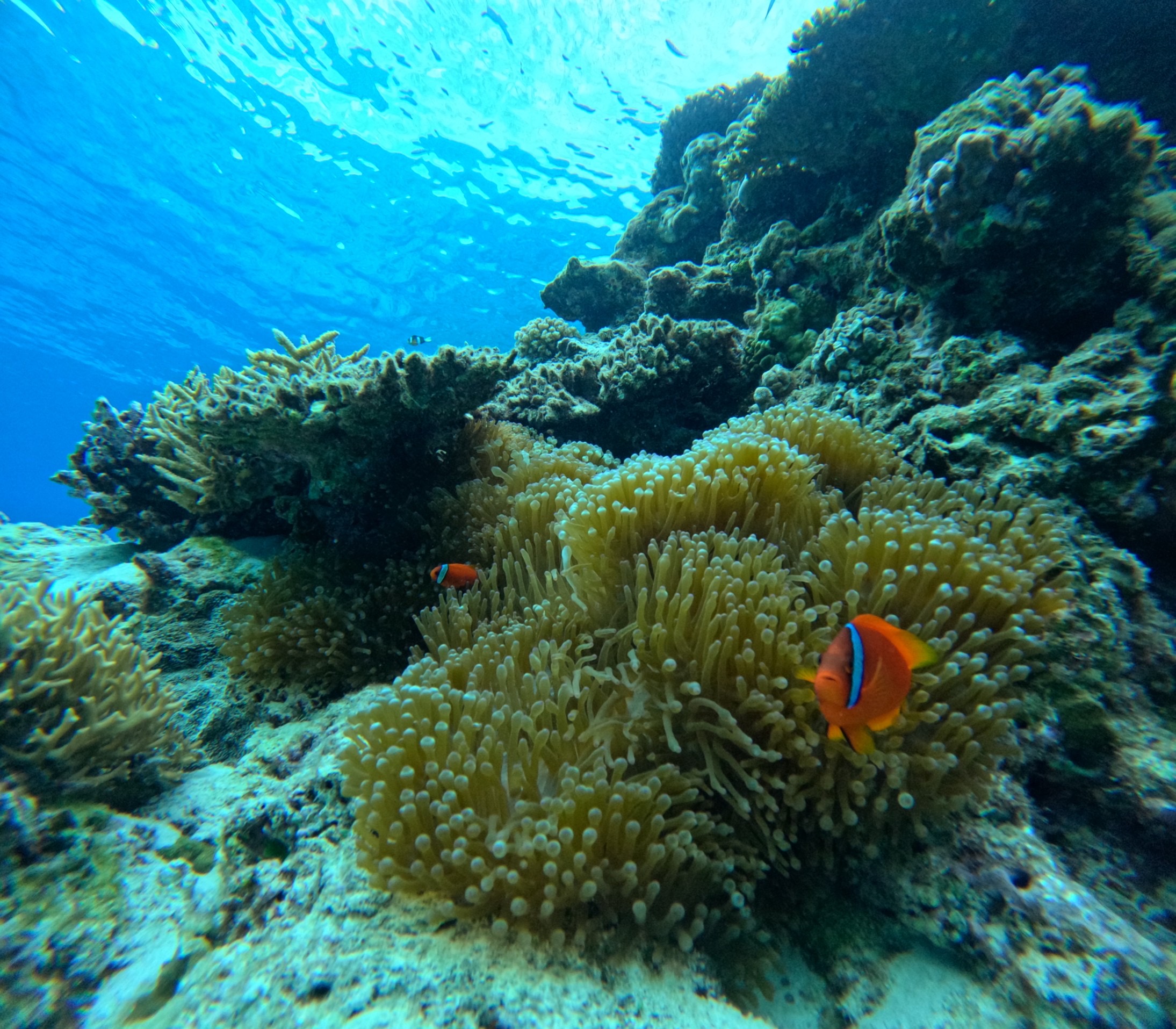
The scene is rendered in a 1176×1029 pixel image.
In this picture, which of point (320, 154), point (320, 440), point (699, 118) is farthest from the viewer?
point (320, 154)

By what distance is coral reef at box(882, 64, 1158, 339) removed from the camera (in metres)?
2.96

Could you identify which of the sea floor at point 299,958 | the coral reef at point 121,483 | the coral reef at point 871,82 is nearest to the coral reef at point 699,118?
the coral reef at point 871,82

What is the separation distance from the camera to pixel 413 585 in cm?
327

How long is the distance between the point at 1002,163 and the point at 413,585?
4.43 metres

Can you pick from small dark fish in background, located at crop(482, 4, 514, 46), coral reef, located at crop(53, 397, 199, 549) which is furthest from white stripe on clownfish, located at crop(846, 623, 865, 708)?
small dark fish in background, located at crop(482, 4, 514, 46)

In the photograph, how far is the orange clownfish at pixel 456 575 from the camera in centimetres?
302

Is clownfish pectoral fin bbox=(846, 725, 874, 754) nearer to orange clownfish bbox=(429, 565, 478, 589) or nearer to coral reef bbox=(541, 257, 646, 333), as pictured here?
orange clownfish bbox=(429, 565, 478, 589)

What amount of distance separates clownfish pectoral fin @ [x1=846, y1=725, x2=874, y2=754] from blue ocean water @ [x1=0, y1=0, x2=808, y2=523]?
15652mm

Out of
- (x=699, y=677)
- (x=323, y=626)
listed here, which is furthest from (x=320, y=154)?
(x=699, y=677)

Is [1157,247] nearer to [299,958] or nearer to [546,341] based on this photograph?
[299,958]

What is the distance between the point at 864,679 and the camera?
147cm

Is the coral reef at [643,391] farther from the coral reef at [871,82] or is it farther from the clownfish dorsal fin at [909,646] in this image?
the clownfish dorsal fin at [909,646]

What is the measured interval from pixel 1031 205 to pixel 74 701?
540cm

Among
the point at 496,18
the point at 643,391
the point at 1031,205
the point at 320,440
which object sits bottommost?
the point at 320,440
